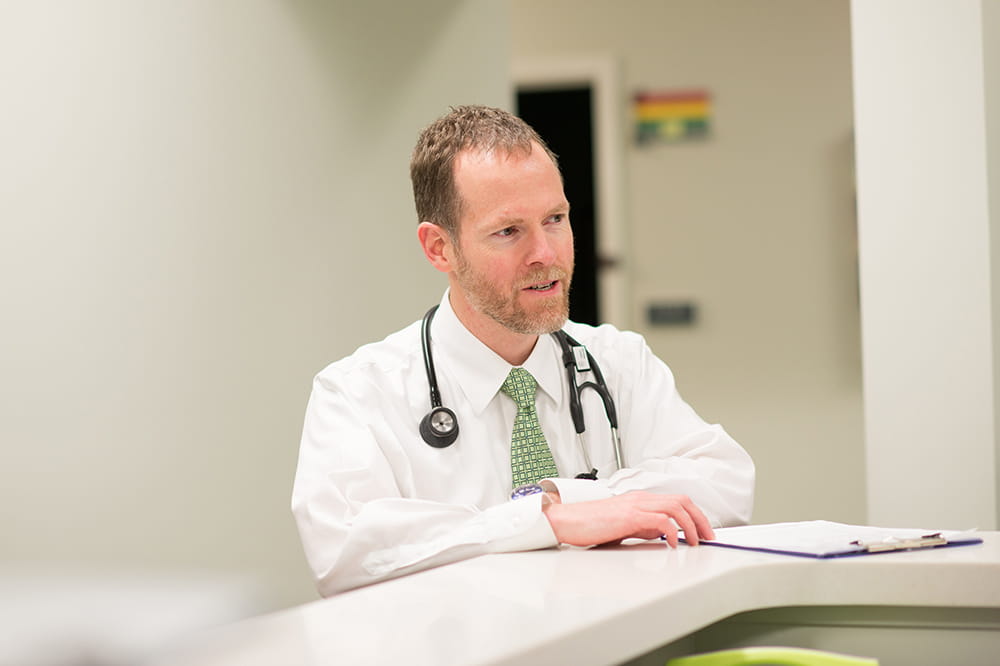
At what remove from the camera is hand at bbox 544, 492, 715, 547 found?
133 centimetres

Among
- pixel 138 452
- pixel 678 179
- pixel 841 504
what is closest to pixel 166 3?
pixel 138 452

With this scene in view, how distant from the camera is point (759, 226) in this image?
4820mm

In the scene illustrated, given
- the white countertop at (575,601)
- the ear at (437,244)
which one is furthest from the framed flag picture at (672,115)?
the white countertop at (575,601)

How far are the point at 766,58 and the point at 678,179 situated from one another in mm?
682

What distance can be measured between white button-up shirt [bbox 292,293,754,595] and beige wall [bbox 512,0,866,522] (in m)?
2.97

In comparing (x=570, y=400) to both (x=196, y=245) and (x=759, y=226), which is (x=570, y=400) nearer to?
(x=196, y=245)

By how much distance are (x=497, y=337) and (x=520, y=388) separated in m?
0.11

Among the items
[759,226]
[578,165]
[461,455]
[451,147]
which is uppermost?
[578,165]

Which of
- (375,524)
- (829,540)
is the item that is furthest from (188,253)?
(829,540)

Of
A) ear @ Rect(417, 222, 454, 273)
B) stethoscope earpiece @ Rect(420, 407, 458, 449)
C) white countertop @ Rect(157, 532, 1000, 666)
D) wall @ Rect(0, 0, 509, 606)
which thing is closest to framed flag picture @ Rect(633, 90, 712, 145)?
wall @ Rect(0, 0, 509, 606)

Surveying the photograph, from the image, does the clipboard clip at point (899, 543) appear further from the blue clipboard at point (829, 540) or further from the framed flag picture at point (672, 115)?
the framed flag picture at point (672, 115)

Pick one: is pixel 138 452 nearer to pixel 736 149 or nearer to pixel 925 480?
pixel 925 480

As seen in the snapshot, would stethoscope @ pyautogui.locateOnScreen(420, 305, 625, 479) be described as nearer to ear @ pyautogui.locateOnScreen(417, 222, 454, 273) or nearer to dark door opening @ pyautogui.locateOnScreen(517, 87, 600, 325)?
ear @ pyautogui.locateOnScreen(417, 222, 454, 273)

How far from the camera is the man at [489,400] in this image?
1542 mm
